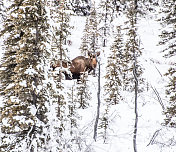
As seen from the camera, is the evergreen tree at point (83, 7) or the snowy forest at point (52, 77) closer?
the snowy forest at point (52, 77)

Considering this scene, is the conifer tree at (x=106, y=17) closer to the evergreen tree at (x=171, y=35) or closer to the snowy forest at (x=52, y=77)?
the snowy forest at (x=52, y=77)

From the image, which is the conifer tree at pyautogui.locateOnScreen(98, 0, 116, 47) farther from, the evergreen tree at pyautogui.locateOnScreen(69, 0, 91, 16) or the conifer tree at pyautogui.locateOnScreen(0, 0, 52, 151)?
the evergreen tree at pyautogui.locateOnScreen(69, 0, 91, 16)

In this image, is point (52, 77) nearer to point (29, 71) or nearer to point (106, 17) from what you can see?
point (29, 71)

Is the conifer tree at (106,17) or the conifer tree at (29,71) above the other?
the conifer tree at (106,17)

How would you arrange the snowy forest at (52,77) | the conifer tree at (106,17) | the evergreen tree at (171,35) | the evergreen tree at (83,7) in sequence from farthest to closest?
the evergreen tree at (83,7) → the conifer tree at (106,17) → the evergreen tree at (171,35) → the snowy forest at (52,77)

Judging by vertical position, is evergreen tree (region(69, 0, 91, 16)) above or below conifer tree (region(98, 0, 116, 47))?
above

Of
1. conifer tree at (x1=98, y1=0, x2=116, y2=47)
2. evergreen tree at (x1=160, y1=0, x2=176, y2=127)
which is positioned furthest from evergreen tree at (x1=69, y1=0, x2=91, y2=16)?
evergreen tree at (x1=160, y1=0, x2=176, y2=127)

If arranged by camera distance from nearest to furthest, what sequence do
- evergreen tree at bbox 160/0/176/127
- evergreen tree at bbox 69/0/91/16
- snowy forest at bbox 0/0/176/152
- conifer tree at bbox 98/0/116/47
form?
snowy forest at bbox 0/0/176/152
evergreen tree at bbox 160/0/176/127
conifer tree at bbox 98/0/116/47
evergreen tree at bbox 69/0/91/16

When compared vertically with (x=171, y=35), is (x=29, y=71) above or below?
below

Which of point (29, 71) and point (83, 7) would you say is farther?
point (83, 7)

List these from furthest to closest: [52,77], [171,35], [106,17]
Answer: [106,17]
[171,35]
[52,77]

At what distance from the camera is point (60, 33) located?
916 cm

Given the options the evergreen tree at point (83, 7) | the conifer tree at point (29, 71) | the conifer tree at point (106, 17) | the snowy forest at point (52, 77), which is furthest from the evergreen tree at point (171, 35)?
the evergreen tree at point (83, 7)

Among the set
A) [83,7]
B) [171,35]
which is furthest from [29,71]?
[83,7]
